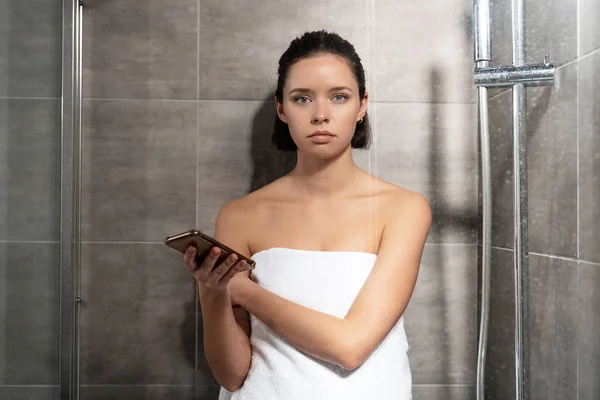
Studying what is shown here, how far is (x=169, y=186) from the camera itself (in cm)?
80

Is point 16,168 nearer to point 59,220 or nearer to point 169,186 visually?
point 59,220

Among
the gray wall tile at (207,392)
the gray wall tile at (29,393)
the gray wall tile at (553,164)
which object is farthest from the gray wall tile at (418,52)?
the gray wall tile at (29,393)

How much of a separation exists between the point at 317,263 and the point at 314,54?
0.28m

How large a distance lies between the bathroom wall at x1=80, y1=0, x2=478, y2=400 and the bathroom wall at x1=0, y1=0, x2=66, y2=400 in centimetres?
7

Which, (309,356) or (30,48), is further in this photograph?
(30,48)

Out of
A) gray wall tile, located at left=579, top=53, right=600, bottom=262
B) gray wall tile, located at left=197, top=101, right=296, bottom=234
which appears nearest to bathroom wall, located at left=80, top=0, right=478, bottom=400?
gray wall tile, located at left=197, top=101, right=296, bottom=234

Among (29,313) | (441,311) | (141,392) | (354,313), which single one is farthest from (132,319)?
(441,311)

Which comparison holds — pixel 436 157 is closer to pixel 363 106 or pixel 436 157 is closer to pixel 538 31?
pixel 363 106

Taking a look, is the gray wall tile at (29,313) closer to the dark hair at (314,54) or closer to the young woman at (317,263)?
the young woman at (317,263)

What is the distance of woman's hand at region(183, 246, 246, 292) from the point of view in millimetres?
746

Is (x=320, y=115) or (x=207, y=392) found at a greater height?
(x=320, y=115)

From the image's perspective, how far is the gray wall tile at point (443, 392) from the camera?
0.78 meters

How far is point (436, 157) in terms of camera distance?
0.79 m

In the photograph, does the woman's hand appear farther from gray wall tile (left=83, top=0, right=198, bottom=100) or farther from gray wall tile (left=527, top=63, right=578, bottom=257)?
gray wall tile (left=527, top=63, right=578, bottom=257)
